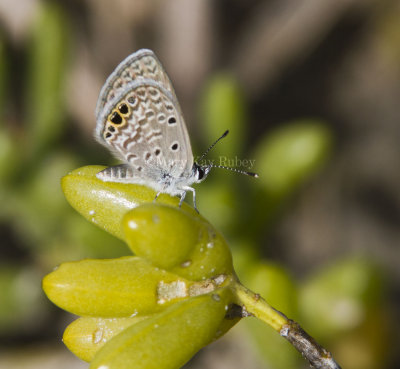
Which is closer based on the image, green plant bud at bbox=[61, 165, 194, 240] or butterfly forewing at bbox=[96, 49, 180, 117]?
green plant bud at bbox=[61, 165, 194, 240]

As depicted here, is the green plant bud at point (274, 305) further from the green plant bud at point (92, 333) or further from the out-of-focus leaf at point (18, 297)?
the out-of-focus leaf at point (18, 297)

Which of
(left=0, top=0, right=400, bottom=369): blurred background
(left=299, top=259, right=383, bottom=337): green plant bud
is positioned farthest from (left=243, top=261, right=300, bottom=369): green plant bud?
(left=299, top=259, right=383, bottom=337): green plant bud

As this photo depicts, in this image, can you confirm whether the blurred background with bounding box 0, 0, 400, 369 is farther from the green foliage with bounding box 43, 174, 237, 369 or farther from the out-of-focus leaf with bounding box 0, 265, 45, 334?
the green foliage with bounding box 43, 174, 237, 369

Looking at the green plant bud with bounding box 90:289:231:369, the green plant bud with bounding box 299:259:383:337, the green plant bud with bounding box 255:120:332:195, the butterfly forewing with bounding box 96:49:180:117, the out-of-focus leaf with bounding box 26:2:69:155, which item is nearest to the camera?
the green plant bud with bounding box 90:289:231:369

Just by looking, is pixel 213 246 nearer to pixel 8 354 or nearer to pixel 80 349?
pixel 80 349

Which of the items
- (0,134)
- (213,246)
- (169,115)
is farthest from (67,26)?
(213,246)

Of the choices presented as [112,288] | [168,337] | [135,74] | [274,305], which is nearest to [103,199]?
[112,288]
